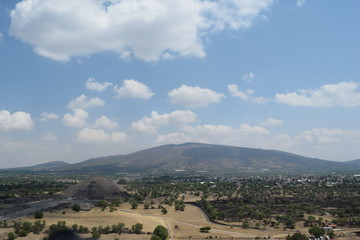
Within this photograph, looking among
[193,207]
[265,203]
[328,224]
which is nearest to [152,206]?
[193,207]

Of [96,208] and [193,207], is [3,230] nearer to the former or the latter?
[96,208]

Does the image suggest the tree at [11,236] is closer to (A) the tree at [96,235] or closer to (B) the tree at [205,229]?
(A) the tree at [96,235]

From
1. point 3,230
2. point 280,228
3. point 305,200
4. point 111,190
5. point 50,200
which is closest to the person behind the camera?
point 3,230

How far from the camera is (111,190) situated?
142m

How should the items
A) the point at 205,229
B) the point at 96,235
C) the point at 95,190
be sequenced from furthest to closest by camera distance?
the point at 95,190
the point at 205,229
the point at 96,235

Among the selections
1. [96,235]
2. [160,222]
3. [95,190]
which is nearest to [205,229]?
[160,222]

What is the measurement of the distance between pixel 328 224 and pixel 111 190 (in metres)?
97.1

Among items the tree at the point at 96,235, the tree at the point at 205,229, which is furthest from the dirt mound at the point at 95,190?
the tree at the point at 205,229

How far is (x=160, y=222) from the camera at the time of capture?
7819 centimetres

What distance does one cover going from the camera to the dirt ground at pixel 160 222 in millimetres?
62969

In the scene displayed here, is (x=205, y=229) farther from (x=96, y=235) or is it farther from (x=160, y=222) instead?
(x=96, y=235)

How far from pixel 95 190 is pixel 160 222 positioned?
68.6m

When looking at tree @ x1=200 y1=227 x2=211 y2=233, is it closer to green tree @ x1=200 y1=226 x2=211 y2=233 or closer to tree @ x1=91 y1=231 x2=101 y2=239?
green tree @ x1=200 y1=226 x2=211 y2=233

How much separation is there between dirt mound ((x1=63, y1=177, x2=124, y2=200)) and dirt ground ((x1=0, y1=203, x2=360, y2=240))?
1328 inches
